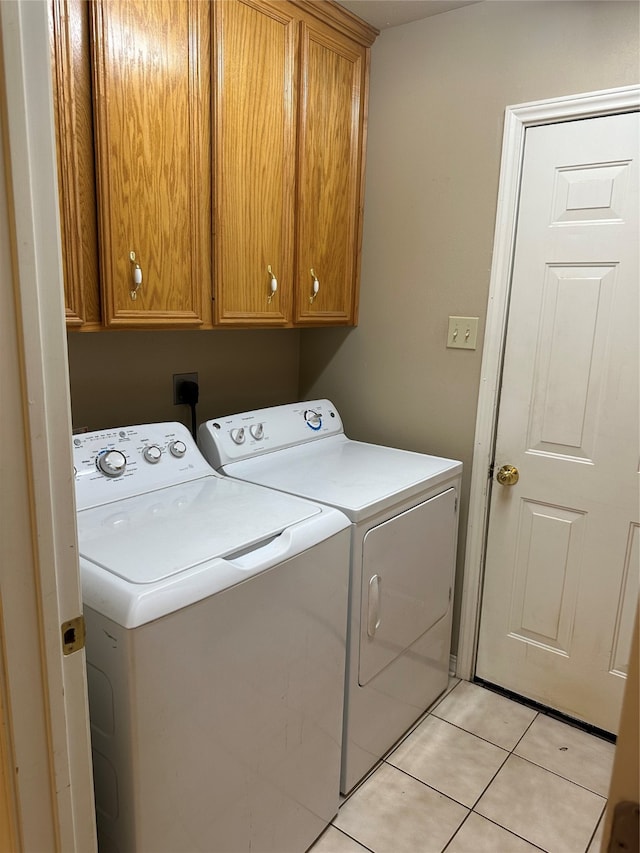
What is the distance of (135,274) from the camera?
1556 millimetres

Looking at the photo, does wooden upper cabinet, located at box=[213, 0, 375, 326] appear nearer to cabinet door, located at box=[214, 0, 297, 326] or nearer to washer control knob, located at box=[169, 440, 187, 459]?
cabinet door, located at box=[214, 0, 297, 326]

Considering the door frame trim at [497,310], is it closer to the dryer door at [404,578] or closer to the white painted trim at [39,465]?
the dryer door at [404,578]

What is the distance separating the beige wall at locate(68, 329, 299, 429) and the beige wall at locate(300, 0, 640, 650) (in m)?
0.26

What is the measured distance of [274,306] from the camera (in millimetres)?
2021

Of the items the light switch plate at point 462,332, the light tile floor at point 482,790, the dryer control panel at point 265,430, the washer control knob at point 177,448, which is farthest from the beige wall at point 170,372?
the light tile floor at point 482,790

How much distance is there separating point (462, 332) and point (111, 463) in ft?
4.25

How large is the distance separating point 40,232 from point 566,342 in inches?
67.0

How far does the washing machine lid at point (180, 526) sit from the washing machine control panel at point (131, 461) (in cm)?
4

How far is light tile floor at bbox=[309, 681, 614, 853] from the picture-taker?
169 cm

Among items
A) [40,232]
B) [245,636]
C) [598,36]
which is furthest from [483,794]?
[598,36]

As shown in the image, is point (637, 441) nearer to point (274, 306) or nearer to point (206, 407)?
point (274, 306)

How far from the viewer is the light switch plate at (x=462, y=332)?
7.06ft

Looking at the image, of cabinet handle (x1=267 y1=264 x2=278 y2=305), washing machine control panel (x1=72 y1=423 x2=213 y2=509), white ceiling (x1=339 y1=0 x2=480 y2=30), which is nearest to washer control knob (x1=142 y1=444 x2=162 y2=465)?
washing machine control panel (x1=72 y1=423 x2=213 y2=509)

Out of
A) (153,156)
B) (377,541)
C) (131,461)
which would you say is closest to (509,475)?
(377,541)
